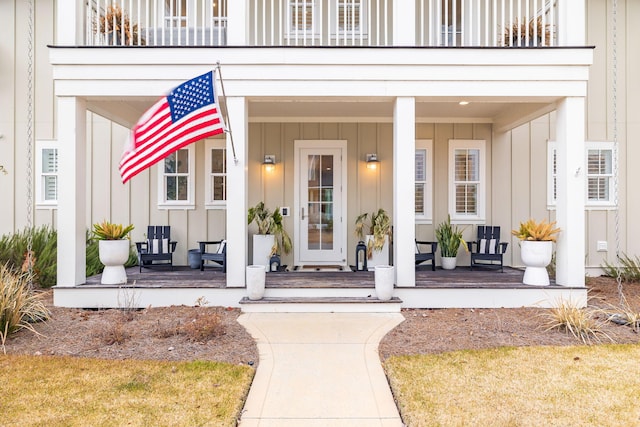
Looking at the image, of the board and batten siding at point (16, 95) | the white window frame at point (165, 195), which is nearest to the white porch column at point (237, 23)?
the white window frame at point (165, 195)

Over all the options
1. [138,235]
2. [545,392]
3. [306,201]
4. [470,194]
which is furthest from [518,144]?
[138,235]

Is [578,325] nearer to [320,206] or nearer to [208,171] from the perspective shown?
[320,206]

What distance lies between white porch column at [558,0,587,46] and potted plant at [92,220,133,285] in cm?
720

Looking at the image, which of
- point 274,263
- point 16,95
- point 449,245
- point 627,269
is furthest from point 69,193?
point 627,269

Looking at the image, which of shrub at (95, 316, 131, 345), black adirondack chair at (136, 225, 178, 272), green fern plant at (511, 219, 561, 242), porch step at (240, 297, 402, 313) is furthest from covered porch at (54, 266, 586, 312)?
black adirondack chair at (136, 225, 178, 272)

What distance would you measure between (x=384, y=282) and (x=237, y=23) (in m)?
4.31

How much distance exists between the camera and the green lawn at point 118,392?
2830 millimetres

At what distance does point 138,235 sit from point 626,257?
32.0 ft

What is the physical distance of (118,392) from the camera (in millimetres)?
3205

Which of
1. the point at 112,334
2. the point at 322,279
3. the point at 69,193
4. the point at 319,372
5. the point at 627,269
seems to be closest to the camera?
the point at 319,372

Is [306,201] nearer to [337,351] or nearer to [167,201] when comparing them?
[167,201]

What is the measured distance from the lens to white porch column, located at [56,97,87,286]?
5734 mm

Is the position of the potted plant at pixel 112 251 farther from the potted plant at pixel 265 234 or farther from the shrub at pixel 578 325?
the shrub at pixel 578 325

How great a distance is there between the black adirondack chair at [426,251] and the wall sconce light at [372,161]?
179 cm
